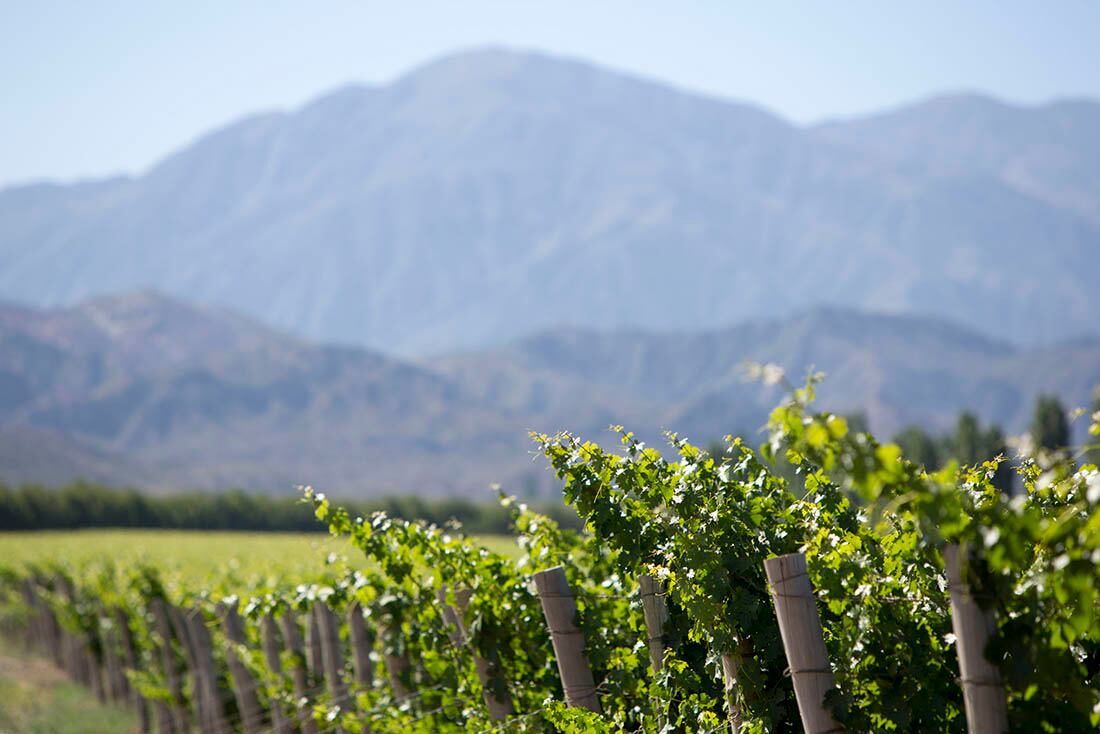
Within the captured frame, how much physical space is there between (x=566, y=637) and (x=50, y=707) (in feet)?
46.5

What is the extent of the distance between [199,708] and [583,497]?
28.9ft

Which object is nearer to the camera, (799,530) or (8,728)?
(799,530)

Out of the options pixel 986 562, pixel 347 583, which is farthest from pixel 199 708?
pixel 986 562

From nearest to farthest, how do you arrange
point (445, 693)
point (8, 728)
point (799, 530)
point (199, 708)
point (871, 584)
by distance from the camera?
point (871, 584)
point (799, 530)
point (445, 693)
point (199, 708)
point (8, 728)

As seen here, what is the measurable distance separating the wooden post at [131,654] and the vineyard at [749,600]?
783 cm

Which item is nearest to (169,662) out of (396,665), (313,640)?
(313,640)

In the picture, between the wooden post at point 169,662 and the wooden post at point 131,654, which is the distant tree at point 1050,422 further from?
the wooden post at point 169,662

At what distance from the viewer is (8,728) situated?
46.9ft

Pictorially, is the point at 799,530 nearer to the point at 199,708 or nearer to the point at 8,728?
the point at 199,708

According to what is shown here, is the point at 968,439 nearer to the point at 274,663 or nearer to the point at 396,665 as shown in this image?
the point at 274,663

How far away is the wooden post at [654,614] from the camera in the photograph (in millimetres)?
4215

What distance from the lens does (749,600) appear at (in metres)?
3.68

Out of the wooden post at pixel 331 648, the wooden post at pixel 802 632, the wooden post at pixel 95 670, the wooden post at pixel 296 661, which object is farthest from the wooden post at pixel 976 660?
the wooden post at pixel 95 670

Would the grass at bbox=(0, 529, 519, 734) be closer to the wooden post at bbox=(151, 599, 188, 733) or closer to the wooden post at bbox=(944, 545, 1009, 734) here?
the wooden post at bbox=(151, 599, 188, 733)
